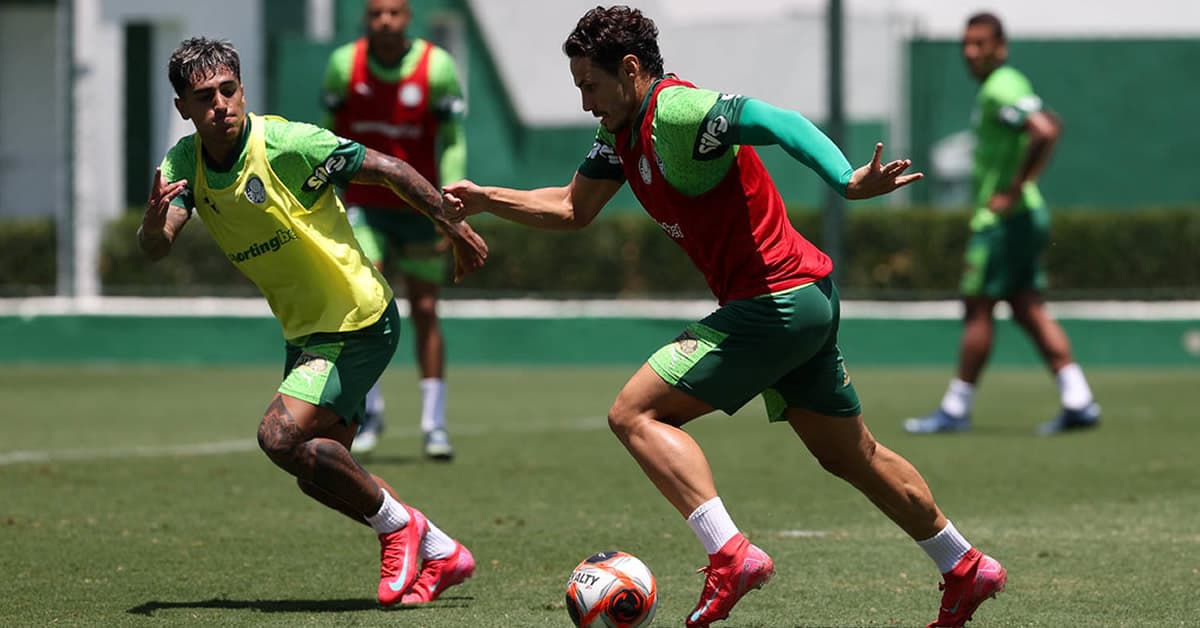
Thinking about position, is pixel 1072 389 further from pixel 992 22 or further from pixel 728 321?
pixel 728 321

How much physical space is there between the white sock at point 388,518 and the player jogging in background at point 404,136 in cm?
381

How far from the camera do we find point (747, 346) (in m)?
5.43

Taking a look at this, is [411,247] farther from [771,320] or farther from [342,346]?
[771,320]

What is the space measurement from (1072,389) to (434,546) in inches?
253

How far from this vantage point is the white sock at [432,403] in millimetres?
10047

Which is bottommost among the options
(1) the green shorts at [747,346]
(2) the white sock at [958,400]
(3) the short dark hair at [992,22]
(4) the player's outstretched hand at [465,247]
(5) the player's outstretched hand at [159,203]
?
(2) the white sock at [958,400]

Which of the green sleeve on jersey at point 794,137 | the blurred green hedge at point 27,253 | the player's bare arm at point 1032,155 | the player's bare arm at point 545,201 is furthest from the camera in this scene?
the blurred green hedge at point 27,253

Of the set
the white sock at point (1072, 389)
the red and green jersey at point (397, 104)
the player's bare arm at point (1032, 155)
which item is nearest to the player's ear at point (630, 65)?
the red and green jersey at point (397, 104)

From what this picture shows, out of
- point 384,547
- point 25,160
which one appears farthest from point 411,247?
point 25,160

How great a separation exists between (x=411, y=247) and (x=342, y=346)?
4.00 m

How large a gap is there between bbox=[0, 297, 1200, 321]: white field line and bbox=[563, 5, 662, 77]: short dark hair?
11521 mm

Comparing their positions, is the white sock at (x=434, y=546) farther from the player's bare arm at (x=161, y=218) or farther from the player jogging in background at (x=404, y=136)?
the player jogging in background at (x=404, y=136)

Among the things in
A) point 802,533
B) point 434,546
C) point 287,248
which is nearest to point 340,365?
point 287,248

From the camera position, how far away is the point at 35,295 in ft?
60.0
